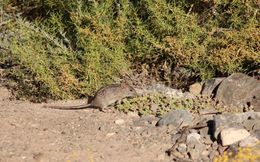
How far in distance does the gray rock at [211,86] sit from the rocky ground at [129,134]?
1 centimetres

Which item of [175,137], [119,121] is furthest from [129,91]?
[175,137]

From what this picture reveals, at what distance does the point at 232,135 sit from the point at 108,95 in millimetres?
1767

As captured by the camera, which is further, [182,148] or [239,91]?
[239,91]

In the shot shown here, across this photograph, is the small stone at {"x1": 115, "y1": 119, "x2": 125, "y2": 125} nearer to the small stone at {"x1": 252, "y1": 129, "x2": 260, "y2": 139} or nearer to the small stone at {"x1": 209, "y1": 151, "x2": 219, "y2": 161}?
the small stone at {"x1": 209, "y1": 151, "x2": 219, "y2": 161}

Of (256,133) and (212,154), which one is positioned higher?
(256,133)

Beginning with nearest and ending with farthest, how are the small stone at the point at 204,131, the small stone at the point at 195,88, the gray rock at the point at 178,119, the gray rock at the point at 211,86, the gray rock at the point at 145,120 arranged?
1. the small stone at the point at 204,131
2. the gray rock at the point at 178,119
3. the gray rock at the point at 145,120
4. the gray rock at the point at 211,86
5. the small stone at the point at 195,88

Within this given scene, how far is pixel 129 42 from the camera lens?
7453 mm

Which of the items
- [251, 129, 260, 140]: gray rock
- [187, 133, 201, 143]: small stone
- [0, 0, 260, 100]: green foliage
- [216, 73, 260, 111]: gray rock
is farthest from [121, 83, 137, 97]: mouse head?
[251, 129, 260, 140]: gray rock

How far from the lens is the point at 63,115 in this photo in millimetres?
6793

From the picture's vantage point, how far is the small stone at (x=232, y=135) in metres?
5.52

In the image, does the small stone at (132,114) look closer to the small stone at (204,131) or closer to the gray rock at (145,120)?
the gray rock at (145,120)

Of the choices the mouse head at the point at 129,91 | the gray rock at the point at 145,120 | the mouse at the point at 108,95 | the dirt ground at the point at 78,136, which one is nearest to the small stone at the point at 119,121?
the dirt ground at the point at 78,136

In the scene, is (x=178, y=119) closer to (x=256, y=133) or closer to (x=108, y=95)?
(x=256, y=133)

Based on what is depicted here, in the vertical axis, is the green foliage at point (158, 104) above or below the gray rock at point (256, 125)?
below
